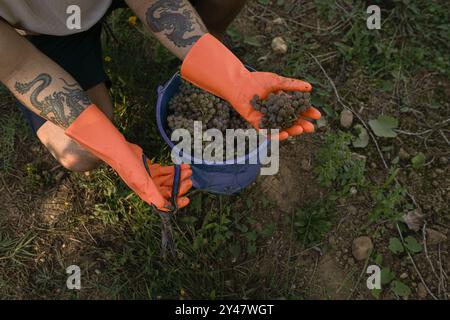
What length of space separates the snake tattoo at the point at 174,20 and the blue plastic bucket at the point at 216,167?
15 cm

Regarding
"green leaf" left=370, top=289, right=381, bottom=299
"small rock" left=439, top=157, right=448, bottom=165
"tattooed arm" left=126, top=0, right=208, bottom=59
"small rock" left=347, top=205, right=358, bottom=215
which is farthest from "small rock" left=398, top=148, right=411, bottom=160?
"tattooed arm" left=126, top=0, right=208, bottom=59

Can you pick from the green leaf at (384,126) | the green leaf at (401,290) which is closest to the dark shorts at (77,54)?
the green leaf at (384,126)

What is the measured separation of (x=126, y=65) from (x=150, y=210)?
0.58 m

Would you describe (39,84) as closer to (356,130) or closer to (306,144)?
(306,144)

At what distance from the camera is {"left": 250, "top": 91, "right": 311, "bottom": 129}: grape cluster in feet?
4.13

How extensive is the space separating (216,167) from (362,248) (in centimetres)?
59

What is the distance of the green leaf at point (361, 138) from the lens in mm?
1763

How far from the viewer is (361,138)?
1.77 m

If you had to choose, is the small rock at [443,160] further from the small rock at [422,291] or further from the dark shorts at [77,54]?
the dark shorts at [77,54]

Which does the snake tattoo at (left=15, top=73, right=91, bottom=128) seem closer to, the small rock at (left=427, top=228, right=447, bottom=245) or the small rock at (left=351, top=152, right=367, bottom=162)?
the small rock at (left=351, top=152, right=367, bottom=162)

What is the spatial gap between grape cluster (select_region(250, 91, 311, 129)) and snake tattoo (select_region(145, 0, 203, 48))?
306 mm

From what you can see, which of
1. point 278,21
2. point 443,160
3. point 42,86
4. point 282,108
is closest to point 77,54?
point 42,86

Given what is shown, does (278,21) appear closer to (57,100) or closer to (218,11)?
(218,11)

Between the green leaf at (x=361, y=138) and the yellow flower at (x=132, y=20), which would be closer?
the green leaf at (x=361, y=138)
